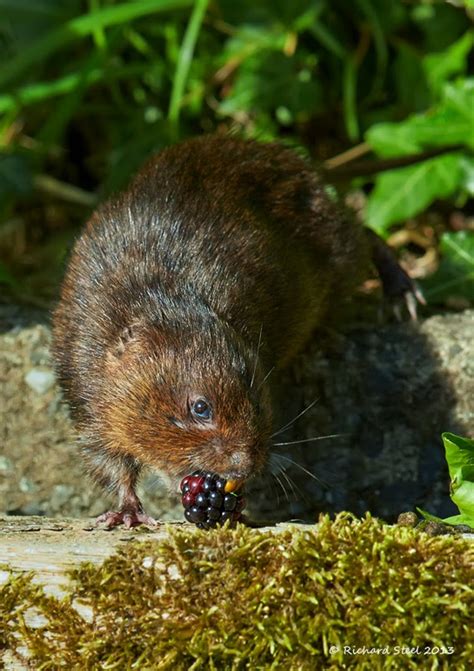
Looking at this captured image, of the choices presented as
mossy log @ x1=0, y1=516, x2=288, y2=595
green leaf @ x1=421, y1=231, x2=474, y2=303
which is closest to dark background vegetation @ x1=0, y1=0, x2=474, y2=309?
green leaf @ x1=421, y1=231, x2=474, y2=303

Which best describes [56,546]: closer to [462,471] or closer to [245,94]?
[462,471]

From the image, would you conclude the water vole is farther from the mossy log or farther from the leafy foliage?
the leafy foliage

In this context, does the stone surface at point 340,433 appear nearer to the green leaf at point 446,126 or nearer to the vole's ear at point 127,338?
the vole's ear at point 127,338

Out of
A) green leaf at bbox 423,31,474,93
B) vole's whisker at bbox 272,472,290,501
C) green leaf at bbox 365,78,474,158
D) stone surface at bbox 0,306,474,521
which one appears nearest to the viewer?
vole's whisker at bbox 272,472,290,501

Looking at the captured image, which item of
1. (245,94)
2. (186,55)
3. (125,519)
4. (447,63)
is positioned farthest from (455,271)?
(125,519)

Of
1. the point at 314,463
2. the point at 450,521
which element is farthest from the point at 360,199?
the point at 450,521

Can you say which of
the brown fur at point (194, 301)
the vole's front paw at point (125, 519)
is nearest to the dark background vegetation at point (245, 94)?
the brown fur at point (194, 301)
